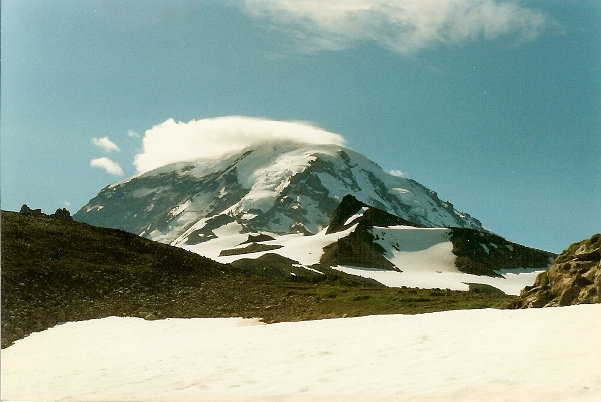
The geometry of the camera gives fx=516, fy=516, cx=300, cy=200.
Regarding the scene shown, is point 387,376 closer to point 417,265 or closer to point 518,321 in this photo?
point 518,321

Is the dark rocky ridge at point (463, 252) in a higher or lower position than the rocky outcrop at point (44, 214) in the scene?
lower

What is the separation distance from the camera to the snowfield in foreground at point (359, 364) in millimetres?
11188

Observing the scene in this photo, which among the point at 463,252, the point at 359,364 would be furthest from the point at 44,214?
the point at 463,252

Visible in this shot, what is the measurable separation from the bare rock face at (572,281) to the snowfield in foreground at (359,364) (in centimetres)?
336

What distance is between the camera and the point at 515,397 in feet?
33.2

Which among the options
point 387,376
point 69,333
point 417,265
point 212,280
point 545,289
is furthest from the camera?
point 417,265

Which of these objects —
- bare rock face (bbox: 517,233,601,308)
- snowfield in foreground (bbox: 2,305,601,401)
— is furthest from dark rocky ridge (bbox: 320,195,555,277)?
snowfield in foreground (bbox: 2,305,601,401)

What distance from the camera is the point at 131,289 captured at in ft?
139

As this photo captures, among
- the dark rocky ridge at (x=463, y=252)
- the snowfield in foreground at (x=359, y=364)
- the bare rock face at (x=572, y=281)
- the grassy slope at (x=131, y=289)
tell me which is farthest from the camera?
the dark rocky ridge at (x=463, y=252)

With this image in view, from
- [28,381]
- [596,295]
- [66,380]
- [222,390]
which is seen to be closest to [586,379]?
[222,390]

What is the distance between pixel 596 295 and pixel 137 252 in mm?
43559

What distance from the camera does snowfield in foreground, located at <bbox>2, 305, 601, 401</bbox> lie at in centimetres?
1119

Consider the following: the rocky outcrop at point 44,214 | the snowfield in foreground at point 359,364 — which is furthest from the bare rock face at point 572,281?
the rocky outcrop at point 44,214

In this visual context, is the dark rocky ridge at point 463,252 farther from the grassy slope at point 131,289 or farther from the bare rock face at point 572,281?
the bare rock face at point 572,281
